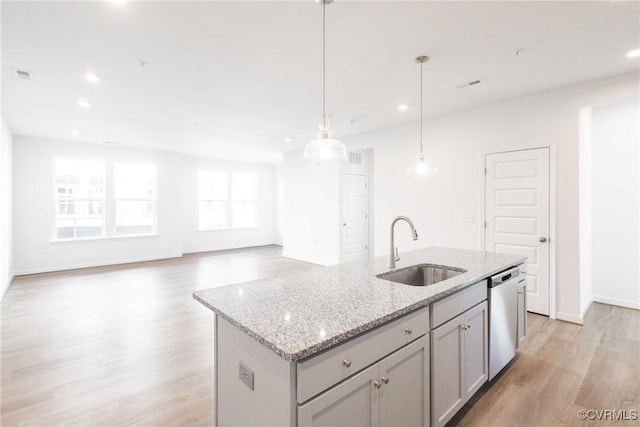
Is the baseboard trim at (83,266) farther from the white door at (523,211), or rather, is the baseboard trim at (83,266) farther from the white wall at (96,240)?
the white door at (523,211)

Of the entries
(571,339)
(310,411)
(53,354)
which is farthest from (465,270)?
(53,354)

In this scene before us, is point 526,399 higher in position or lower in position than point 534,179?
lower

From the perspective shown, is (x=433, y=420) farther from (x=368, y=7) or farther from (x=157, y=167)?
(x=157, y=167)

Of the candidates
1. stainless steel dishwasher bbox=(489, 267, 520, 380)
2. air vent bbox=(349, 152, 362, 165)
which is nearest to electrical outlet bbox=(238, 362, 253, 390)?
stainless steel dishwasher bbox=(489, 267, 520, 380)

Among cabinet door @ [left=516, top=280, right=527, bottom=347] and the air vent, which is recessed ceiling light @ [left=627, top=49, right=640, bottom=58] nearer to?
cabinet door @ [left=516, top=280, right=527, bottom=347]

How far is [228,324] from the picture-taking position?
151cm

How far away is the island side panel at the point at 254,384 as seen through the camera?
3.66 ft

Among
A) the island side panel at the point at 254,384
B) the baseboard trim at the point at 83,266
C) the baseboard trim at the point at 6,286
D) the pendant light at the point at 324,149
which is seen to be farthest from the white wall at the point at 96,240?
the pendant light at the point at 324,149

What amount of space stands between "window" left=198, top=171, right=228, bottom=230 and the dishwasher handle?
26.8ft

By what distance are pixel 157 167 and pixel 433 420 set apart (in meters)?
7.97

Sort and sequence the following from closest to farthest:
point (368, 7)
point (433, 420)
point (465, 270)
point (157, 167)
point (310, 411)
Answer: point (310, 411) → point (433, 420) → point (368, 7) → point (465, 270) → point (157, 167)

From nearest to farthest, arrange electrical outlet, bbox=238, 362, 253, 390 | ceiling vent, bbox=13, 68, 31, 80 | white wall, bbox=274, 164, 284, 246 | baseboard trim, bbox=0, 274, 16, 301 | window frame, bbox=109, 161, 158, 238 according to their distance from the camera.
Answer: electrical outlet, bbox=238, 362, 253, 390 → ceiling vent, bbox=13, 68, 31, 80 → baseboard trim, bbox=0, 274, 16, 301 → window frame, bbox=109, 161, 158, 238 → white wall, bbox=274, 164, 284, 246

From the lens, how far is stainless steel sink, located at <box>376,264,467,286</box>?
7.69 ft

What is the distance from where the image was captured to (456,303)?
186cm
